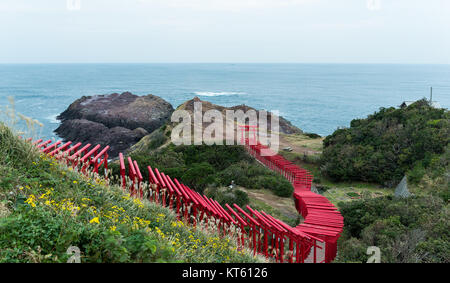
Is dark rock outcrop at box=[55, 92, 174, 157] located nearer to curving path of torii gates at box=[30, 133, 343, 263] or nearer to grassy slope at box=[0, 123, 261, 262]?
curving path of torii gates at box=[30, 133, 343, 263]

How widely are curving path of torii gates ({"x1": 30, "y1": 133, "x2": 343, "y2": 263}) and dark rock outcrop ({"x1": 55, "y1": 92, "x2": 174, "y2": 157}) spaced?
30.9m

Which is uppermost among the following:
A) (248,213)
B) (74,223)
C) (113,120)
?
(74,223)

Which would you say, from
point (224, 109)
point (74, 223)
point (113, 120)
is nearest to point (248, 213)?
point (74, 223)

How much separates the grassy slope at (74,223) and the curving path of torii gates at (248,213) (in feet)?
1.81

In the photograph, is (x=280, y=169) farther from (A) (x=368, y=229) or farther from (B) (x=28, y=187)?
(B) (x=28, y=187)

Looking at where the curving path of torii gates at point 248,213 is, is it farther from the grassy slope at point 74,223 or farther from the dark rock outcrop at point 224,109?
the dark rock outcrop at point 224,109

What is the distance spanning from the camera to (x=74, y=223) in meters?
4.31

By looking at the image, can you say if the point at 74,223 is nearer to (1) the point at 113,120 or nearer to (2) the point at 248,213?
(2) the point at 248,213

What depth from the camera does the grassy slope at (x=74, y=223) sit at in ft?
12.9

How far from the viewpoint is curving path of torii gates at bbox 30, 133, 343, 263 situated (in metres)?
7.90

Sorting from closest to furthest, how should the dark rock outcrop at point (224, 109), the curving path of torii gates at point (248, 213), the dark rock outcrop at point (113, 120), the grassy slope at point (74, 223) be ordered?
the grassy slope at point (74, 223) → the curving path of torii gates at point (248, 213) → the dark rock outcrop at point (224, 109) → the dark rock outcrop at point (113, 120)

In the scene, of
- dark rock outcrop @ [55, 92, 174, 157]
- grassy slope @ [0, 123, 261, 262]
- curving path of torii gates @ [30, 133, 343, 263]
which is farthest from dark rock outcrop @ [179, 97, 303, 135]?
grassy slope @ [0, 123, 261, 262]

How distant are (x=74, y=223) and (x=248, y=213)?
341 inches

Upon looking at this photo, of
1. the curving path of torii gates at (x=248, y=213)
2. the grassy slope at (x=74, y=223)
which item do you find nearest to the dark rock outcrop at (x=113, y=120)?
the curving path of torii gates at (x=248, y=213)
